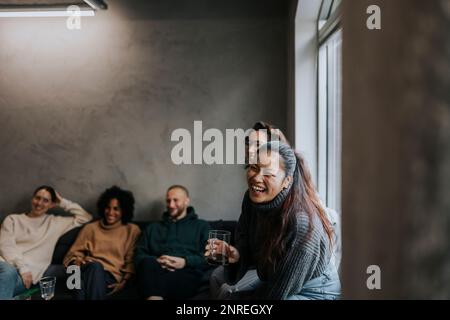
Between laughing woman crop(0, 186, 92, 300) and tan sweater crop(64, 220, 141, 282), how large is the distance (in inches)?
5.8

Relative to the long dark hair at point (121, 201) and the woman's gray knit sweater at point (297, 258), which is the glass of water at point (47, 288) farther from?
the woman's gray knit sweater at point (297, 258)

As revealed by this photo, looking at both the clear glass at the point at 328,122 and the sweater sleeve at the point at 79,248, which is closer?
the clear glass at the point at 328,122

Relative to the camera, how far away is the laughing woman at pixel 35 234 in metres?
2.63

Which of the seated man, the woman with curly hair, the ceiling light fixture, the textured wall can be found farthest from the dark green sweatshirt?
the textured wall

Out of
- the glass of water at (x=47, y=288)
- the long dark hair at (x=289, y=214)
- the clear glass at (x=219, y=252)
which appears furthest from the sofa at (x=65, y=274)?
the long dark hair at (x=289, y=214)

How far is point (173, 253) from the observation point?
104 inches

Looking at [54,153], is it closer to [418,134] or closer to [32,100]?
[32,100]

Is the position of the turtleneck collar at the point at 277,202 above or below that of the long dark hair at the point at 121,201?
above

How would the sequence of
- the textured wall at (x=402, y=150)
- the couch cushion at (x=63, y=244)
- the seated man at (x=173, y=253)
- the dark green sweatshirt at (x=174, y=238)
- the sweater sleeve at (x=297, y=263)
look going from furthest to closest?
the couch cushion at (x=63, y=244) → the dark green sweatshirt at (x=174, y=238) → the seated man at (x=173, y=253) → the sweater sleeve at (x=297, y=263) → the textured wall at (x=402, y=150)

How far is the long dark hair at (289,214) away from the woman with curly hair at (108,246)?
56.3 inches

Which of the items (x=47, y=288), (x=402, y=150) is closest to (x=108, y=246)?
(x=47, y=288)
